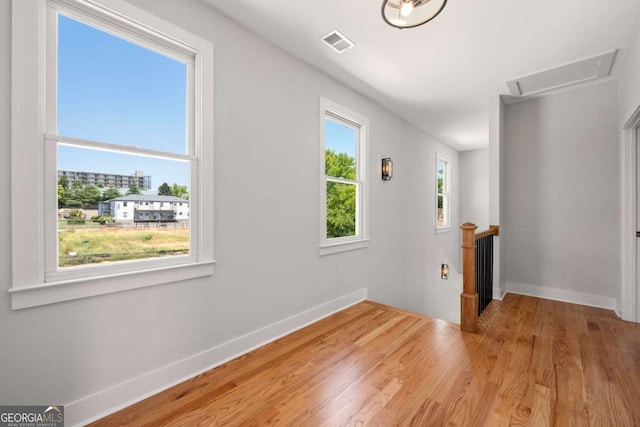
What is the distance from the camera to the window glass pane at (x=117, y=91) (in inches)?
61.0

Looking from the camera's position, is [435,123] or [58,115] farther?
[435,123]

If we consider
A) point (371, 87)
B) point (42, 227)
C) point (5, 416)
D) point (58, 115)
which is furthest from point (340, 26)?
point (5, 416)

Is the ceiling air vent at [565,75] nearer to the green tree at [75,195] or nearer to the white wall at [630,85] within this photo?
the white wall at [630,85]

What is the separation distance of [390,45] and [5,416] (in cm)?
353

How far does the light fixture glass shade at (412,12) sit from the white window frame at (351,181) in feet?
4.17

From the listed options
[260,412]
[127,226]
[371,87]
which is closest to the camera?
[260,412]

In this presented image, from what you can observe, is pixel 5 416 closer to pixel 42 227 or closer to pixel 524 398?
pixel 42 227

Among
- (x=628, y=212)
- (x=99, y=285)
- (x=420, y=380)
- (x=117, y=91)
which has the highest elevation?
(x=117, y=91)

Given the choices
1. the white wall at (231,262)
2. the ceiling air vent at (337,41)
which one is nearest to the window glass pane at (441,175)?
the white wall at (231,262)

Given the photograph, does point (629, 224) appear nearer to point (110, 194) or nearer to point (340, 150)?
point (340, 150)

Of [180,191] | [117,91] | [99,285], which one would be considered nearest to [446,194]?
[180,191]

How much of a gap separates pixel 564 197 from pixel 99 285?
4.92 m

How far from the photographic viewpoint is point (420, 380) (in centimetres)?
190

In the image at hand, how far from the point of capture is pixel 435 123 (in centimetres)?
488
